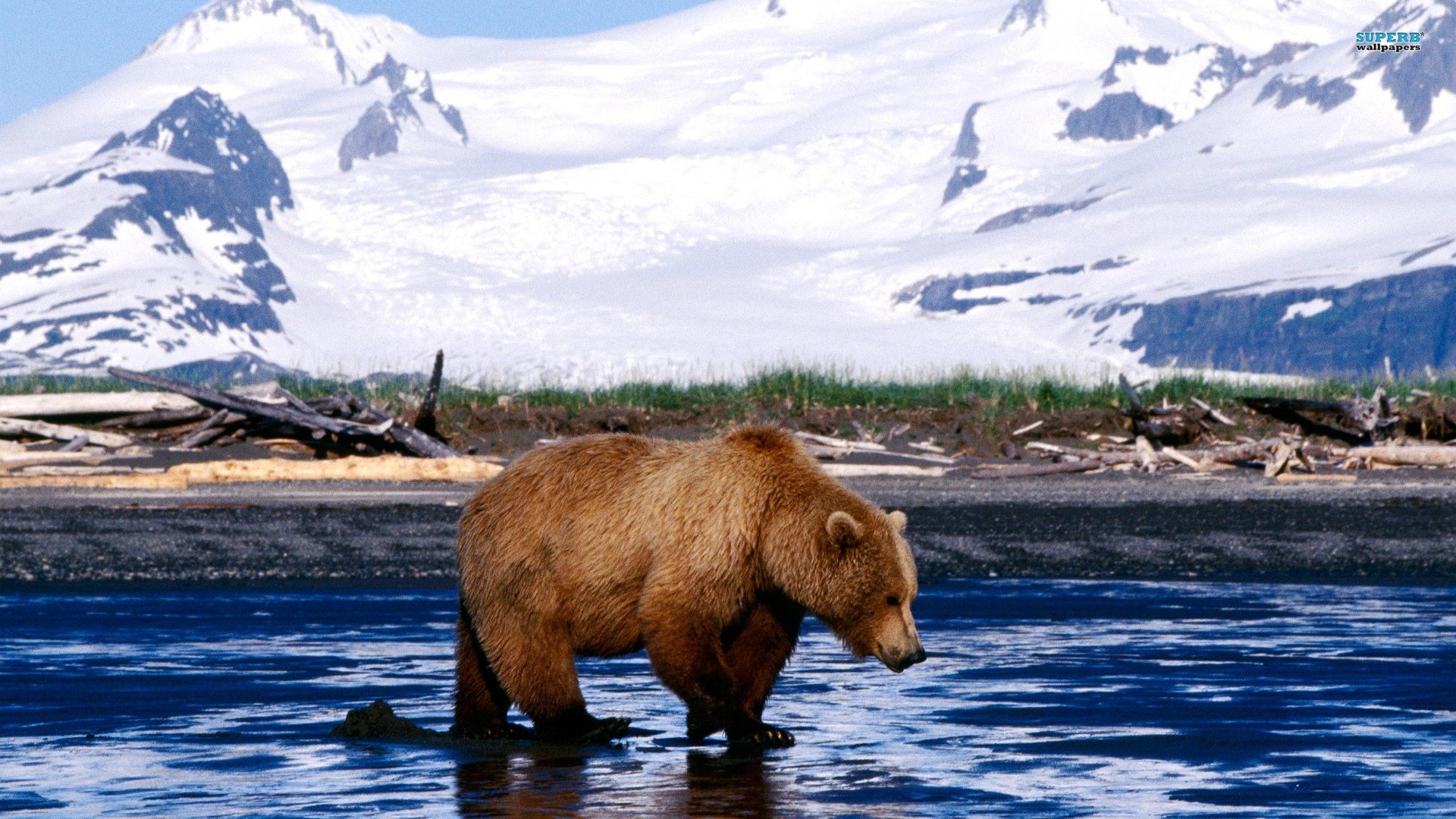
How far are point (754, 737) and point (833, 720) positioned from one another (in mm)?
955

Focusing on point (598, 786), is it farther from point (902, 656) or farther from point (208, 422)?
point (208, 422)

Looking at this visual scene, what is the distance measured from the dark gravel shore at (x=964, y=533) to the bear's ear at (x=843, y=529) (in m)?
7.07

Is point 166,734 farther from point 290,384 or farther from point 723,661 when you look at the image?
point 290,384

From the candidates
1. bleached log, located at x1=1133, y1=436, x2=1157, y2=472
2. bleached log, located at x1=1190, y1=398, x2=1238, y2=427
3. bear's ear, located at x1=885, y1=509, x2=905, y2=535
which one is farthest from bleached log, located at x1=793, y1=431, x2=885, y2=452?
bear's ear, located at x1=885, y1=509, x2=905, y2=535

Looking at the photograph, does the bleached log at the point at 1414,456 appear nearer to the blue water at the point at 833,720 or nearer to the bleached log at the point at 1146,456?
the bleached log at the point at 1146,456

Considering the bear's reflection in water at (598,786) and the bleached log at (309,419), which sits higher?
the bleached log at (309,419)

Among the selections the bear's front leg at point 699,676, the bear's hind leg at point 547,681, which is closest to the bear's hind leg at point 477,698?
the bear's hind leg at point 547,681

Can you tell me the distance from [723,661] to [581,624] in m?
0.56

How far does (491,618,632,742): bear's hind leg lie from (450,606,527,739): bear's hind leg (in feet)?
0.67

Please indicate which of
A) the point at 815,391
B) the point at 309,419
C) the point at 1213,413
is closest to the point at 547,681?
the point at 309,419

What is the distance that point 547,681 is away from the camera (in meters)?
6.97

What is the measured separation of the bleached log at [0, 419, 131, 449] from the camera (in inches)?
824

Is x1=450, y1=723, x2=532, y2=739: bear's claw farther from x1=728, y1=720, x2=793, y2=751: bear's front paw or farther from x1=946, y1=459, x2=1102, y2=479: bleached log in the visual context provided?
x1=946, y1=459, x2=1102, y2=479: bleached log

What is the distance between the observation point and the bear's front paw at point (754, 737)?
22.2 ft
